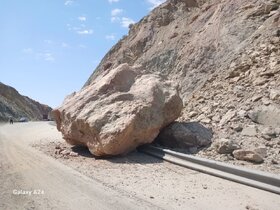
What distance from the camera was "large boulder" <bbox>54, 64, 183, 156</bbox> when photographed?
9016mm

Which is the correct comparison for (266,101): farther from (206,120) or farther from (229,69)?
(229,69)

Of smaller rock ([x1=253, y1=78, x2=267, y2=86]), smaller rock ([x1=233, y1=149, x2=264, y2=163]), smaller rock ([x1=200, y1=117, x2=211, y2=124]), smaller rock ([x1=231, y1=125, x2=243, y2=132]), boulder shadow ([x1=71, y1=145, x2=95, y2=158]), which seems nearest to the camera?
smaller rock ([x1=233, y1=149, x2=264, y2=163])

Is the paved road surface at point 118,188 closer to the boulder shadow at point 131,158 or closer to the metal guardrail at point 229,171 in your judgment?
the metal guardrail at point 229,171

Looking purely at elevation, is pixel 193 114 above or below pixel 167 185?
above

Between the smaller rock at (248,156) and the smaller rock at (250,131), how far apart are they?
1234mm

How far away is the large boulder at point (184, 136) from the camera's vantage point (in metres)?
9.31

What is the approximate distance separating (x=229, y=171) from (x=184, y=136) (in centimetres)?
294

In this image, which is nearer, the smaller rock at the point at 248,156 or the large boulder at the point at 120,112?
the smaller rock at the point at 248,156

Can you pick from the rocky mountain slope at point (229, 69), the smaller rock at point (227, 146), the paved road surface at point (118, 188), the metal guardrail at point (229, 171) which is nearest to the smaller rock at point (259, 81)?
the rocky mountain slope at point (229, 69)

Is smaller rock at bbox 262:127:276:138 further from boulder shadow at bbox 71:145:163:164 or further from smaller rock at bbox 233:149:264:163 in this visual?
boulder shadow at bbox 71:145:163:164

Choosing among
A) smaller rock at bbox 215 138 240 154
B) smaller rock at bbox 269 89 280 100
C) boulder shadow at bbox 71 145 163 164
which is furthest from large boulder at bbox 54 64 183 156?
smaller rock at bbox 269 89 280 100

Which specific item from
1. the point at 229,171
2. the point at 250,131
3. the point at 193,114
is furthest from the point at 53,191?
the point at 193,114

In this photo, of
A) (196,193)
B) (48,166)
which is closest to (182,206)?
(196,193)

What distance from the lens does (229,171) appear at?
6.67 metres
